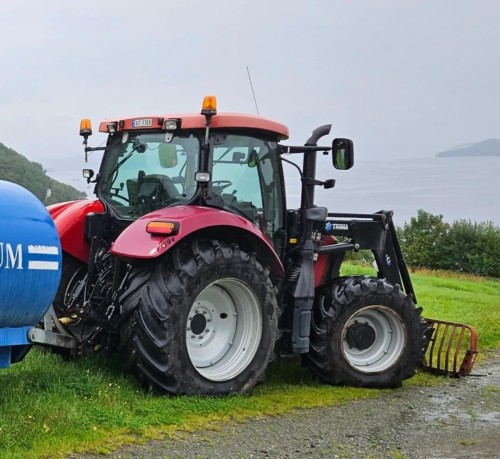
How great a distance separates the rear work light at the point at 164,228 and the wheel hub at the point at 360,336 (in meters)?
2.29

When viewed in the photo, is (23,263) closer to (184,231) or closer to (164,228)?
(164,228)

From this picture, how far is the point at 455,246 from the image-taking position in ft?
197

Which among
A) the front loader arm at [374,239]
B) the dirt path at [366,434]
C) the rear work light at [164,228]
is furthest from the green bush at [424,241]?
the rear work light at [164,228]

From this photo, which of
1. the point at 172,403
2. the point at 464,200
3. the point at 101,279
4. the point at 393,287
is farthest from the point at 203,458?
the point at 464,200

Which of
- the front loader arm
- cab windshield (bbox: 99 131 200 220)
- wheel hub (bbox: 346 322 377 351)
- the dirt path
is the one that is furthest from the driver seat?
wheel hub (bbox: 346 322 377 351)

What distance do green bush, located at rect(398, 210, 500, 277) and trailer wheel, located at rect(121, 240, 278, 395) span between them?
5427 cm

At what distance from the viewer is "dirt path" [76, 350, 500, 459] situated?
4.45 meters

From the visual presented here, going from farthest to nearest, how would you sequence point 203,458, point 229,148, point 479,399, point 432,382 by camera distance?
point 432,382 < point 479,399 < point 229,148 < point 203,458

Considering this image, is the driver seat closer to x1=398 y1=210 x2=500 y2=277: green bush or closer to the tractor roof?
the tractor roof

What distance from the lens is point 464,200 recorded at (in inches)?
3735

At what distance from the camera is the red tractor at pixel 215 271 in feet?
17.0

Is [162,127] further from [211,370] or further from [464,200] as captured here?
[464,200]

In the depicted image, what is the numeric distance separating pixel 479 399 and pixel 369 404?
121cm

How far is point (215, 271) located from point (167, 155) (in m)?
1.17
